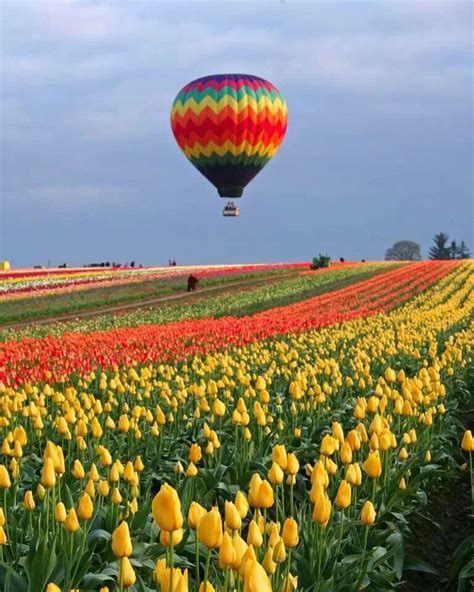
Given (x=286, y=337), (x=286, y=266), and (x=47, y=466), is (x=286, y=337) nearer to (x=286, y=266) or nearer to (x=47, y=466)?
(x=47, y=466)

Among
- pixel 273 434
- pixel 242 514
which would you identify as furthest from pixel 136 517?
pixel 273 434

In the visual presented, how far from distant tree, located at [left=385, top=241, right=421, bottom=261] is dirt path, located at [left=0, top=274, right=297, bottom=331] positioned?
63419mm

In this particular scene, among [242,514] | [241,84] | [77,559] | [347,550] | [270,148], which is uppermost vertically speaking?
[241,84]

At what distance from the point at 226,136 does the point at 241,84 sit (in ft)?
9.65

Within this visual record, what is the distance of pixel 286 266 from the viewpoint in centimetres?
6219

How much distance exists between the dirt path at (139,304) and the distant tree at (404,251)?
63.4 meters

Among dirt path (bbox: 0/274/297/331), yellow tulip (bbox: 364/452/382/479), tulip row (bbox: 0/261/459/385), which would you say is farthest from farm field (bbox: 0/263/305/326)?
yellow tulip (bbox: 364/452/382/479)

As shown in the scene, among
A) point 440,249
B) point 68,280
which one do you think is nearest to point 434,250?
point 440,249

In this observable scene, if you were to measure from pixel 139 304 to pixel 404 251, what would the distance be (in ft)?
260

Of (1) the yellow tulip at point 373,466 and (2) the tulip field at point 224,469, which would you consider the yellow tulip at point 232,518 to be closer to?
(2) the tulip field at point 224,469

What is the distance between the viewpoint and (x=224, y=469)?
248 inches

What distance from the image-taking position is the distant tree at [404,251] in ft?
365

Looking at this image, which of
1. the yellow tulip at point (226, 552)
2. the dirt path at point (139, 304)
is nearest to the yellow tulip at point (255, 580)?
the yellow tulip at point (226, 552)

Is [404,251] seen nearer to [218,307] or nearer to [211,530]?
[218,307]
